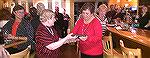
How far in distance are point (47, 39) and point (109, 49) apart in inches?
63.3

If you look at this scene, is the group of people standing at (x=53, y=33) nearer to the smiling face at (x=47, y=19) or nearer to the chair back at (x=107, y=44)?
the smiling face at (x=47, y=19)

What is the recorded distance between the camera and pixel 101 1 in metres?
10.4

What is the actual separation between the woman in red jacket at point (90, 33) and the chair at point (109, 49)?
42 cm

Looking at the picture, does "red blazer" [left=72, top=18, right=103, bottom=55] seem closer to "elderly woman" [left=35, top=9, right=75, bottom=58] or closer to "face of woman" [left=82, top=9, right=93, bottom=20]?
"face of woman" [left=82, top=9, right=93, bottom=20]

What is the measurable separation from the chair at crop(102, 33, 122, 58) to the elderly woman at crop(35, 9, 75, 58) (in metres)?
1.08

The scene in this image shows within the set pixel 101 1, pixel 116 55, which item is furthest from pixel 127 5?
pixel 116 55

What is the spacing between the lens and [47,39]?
3.15m

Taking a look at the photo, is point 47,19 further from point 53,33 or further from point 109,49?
point 109,49

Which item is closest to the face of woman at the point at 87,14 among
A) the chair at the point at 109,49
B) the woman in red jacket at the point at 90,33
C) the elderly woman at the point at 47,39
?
the woman in red jacket at the point at 90,33

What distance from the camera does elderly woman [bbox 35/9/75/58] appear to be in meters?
3.13

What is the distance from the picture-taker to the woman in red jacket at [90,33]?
11.7 ft

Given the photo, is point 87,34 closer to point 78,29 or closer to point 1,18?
point 78,29

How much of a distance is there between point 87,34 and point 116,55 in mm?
732

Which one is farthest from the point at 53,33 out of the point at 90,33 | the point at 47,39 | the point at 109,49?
the point at 109,49
